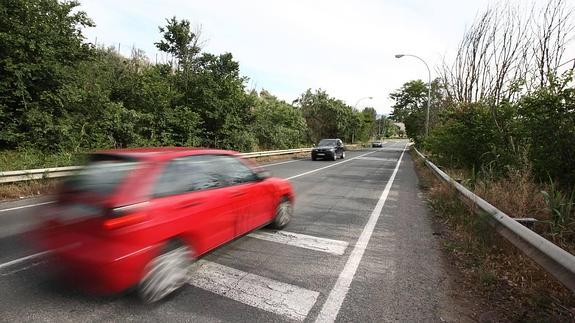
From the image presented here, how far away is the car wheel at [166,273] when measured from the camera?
10.7ft

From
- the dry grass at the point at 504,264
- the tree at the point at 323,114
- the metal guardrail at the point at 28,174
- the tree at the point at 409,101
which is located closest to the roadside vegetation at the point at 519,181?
the dry grass at the point at 504,264

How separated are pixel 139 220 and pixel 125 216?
124mm

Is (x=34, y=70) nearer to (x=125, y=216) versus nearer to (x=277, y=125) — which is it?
(x=125, y=216)

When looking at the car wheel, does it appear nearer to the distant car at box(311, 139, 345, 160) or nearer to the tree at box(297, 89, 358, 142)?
the distant car at box(311, 139, 345, 160)

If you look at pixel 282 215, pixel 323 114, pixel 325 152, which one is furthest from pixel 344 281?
pixel 323 114

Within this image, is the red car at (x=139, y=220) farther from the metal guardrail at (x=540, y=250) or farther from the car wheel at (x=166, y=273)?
the metal guardrail at (x=540, y=250)

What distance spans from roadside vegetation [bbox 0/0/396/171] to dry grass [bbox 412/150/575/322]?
1128 centimetres

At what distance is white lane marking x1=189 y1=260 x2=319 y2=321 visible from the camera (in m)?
3.32

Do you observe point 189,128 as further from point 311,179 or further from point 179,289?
point 179,289

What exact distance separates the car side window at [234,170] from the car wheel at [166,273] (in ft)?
3.96

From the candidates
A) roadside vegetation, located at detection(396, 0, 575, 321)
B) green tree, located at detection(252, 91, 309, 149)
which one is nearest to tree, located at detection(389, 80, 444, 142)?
green tree, located at detection(252, 91, 309, 149)

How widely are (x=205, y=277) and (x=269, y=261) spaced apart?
892 mm

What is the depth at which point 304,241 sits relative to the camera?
5.38 metres

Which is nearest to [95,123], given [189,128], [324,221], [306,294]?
[189,128]
